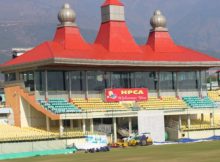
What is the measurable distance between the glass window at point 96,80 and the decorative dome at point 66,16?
7051 millimetres

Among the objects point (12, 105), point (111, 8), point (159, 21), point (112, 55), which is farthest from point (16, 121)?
point (159, 21)

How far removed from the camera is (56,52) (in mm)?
78375

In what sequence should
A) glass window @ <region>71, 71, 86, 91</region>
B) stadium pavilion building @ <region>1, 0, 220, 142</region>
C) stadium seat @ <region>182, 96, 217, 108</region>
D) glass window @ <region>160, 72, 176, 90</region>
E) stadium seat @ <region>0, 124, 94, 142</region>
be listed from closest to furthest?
stadium seat @ <region>0, 124, 94, 142</region> → stadium pavilion building @ <region>1, 0, 220, 142</region> → glass window @ <region>71, 71, 86, 91</region> → stadium seat @ <region>182, 96, 217, 108</region> → glass window @ <region>160, 72, 176, 90</region>

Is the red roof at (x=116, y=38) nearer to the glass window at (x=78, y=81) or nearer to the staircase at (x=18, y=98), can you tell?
the glass window at (x=78, y=81)

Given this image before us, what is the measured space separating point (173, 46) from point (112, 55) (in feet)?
37.8

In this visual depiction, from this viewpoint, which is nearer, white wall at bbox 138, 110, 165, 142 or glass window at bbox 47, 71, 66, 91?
white wall at bbox 138, 110, 165, 142

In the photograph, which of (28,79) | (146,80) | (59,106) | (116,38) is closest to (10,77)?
(28,79)

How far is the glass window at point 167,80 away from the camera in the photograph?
87.9 meters

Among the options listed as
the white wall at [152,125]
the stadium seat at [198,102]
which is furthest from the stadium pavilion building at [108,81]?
the white wall at [152,125]

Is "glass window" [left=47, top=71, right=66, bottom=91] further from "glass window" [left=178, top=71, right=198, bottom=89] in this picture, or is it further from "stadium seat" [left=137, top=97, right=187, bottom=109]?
"glass window" [left=178, top=71, right=198, bottom=89]

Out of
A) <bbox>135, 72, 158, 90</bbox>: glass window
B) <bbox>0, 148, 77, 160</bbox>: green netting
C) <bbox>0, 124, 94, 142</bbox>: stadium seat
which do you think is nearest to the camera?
<bbox>0, 148, 77, 160</bbox>: green netting

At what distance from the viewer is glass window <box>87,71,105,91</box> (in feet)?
269

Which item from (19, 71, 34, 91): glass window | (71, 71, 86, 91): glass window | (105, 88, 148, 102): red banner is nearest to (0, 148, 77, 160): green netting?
(19, 71, 34, 91): glass window

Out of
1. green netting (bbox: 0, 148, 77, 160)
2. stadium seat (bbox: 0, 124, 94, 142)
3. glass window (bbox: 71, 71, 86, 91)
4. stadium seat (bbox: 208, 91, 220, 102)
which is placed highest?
glass window (bbox: 71, 71, 86, 91)
